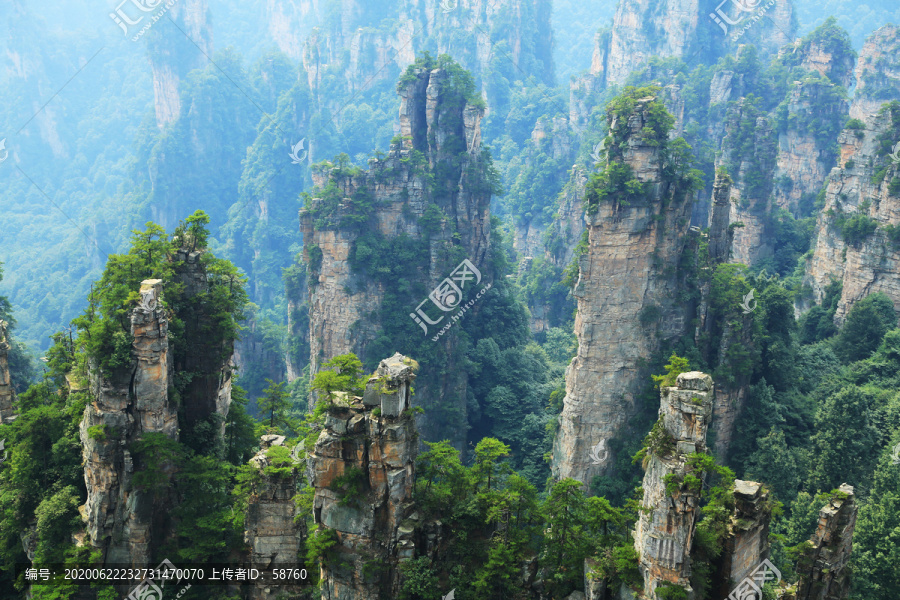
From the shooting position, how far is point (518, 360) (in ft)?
178

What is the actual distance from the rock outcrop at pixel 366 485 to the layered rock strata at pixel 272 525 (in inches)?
83.5

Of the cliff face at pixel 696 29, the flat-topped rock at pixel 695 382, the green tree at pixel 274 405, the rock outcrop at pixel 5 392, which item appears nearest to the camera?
the flat-topped rock at pixel 695 382

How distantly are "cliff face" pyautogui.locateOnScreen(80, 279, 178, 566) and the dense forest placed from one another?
0.09 meters

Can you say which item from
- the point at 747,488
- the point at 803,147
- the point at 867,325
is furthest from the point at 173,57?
the point at 747,488

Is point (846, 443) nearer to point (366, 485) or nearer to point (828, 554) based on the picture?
point (828, 554)

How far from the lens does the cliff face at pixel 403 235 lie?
5100cm

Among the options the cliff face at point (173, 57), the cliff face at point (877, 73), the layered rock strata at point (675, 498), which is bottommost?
the layered rock strata at point (675, 498)

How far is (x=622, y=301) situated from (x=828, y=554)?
57.6 ft

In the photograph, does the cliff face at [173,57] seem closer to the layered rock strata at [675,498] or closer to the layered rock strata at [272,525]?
the layered rock strata at [272,525]

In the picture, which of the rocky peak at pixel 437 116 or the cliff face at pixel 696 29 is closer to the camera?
the rocky peak at pixel 437 116

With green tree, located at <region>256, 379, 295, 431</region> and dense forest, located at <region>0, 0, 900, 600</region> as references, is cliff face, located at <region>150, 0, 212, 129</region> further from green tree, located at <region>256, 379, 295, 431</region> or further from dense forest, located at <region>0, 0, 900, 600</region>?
green tree, located at <region>256, 379, 295, 431</region>

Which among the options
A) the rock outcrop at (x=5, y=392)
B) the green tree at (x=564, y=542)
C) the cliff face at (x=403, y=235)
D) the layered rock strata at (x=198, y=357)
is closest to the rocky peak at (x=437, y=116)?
the cliff face at (x=403, y=235)

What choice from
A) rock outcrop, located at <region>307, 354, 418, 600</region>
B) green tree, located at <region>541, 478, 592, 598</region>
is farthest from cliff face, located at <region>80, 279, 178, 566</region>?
green tree, located at <region>541, 478, 592, 598</region>

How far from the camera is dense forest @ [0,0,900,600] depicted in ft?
78.2
